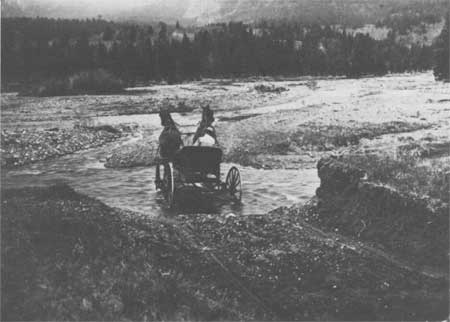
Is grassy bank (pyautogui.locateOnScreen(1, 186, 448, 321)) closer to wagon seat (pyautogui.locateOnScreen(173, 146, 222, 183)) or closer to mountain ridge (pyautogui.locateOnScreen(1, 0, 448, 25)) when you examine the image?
wagon seat (pyautogui.locateOnScreen(173, 146, 222, 183))

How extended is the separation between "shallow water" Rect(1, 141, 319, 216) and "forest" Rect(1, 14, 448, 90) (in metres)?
8.40

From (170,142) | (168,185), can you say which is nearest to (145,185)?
(168,185)

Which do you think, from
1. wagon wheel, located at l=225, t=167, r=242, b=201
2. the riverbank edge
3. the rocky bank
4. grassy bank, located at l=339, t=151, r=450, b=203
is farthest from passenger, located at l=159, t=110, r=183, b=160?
the rocky bank

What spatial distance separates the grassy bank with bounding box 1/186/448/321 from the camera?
22.2ft

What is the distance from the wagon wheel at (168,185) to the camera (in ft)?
39.4

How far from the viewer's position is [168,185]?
12.4m

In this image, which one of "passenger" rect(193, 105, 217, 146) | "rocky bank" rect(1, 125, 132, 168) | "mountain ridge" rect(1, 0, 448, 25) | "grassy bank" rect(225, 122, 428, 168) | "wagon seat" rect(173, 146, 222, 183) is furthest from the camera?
"grassy bank" rect(225, 122, 428, 168)

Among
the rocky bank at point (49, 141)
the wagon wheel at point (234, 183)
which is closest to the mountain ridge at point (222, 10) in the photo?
the rocky bank at point (49, 141)

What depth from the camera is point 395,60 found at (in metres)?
39.1

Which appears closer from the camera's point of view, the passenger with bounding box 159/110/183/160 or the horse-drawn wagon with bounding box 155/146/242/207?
the horse-drawn wagon with bounding box 155/146/242/207

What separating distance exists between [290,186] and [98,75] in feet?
98.8

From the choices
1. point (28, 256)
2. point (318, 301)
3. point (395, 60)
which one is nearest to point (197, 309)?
point (318, 301)

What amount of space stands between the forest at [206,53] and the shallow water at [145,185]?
8.40 meters

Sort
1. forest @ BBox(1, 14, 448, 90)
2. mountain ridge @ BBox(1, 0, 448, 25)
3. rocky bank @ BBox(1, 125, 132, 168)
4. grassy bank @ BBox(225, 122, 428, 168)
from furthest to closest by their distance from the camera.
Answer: forest @ BBox(1, 14, 448, 90), grassy bank @ BBox(225, 122, 428, 168), rocky bank @ BBox(1, 125, 132, 168), mountain ridge @ BBox(1, 0, 448, 25)
